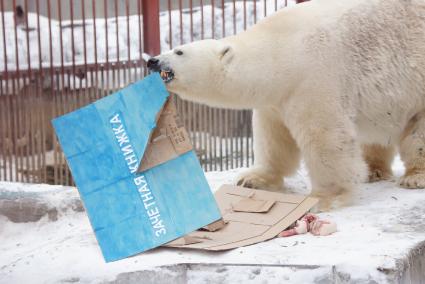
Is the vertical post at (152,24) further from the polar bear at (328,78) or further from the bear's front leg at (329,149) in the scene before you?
the bear's front leg at (329,149)

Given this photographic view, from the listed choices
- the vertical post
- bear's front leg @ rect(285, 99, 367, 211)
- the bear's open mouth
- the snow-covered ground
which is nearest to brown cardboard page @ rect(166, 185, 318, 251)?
the snow-covered ground

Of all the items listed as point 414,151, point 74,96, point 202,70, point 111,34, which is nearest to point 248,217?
point 202,70

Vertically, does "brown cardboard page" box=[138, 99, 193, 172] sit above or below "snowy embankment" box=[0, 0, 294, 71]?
below

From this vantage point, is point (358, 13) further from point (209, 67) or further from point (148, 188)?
point (148, 188)

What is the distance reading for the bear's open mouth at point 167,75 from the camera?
4148mm

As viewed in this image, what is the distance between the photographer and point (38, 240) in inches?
168

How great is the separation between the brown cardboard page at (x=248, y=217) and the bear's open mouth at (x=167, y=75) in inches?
31.9

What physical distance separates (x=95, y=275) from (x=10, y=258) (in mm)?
712

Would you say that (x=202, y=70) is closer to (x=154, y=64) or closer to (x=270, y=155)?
(x=154, y=64)

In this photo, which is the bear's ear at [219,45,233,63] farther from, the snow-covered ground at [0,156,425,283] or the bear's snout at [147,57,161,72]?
the snow-covered ground at [0,156,425,283]

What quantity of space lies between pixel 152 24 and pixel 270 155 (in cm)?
236

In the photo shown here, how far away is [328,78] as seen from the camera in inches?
169

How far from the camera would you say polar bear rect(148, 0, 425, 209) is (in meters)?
4.28

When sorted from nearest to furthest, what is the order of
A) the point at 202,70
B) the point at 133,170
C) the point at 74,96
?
the point at 133,170, the point at 202,70, the point at 74,96
